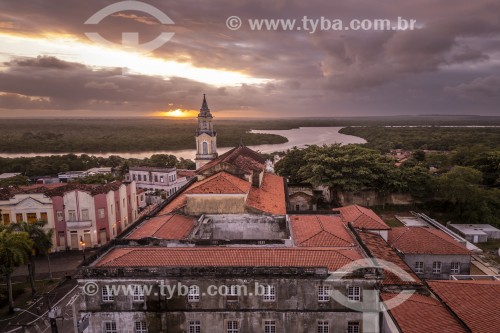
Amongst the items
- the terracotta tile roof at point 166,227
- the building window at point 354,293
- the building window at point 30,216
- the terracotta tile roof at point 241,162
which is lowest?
the building window at point 354,293

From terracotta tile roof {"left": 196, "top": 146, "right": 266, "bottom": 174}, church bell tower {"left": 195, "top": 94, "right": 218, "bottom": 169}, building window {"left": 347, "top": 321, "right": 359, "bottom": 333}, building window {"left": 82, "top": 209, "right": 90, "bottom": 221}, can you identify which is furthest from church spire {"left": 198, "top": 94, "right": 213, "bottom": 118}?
building window {"left": 347, "top": 321, "right": 359, "bottom": 333}

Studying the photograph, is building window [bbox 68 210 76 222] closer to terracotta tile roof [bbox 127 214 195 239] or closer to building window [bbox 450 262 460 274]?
terracotta tile roof [bbox 127 214 195 239]

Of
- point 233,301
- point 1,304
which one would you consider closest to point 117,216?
point 1,304

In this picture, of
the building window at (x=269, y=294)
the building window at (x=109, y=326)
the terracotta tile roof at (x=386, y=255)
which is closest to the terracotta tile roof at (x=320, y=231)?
the terracotta tile roof at (x=386, y=255)

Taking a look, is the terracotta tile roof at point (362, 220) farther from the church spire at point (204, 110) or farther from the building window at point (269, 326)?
the church spire at point (204, 110)

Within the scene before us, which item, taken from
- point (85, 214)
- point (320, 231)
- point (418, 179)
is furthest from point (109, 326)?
point (418, 179)

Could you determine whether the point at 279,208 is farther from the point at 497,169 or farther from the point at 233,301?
the point at 497,169

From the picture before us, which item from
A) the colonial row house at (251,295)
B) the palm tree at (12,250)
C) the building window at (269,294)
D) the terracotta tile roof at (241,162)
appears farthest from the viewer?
the terracotta tile roof at (241,162)

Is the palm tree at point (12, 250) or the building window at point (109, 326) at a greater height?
the palm tree at point (12, 250)
